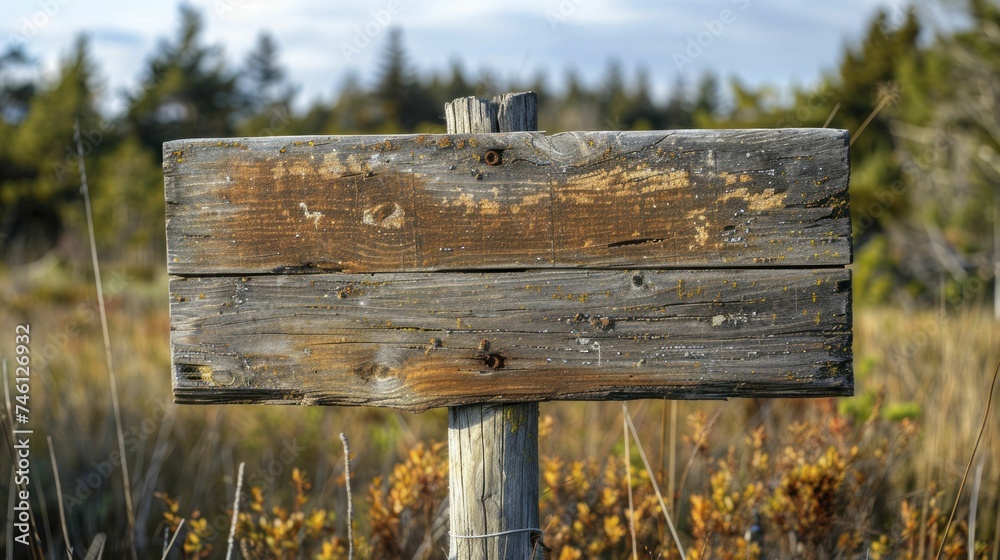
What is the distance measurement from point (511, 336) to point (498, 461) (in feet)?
0.95

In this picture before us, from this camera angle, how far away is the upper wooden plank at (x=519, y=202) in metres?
1.54

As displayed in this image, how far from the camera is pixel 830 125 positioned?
8.58 meters

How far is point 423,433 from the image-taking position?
441 centimetres

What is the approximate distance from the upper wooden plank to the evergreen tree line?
652mm

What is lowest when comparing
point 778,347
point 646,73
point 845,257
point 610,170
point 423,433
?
point 423,433

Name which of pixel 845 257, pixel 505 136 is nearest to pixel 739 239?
pixel 845 257

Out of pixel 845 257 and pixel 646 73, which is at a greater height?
pixel 646 73

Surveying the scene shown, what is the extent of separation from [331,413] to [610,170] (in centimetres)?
330

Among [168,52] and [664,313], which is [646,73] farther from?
[664,313]

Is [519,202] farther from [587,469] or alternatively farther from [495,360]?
[587,469]

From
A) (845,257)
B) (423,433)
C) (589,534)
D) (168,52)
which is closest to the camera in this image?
(845,257)

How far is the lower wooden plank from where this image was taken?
156cm

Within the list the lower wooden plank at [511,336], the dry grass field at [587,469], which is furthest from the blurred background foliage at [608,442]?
the lower wooden plank at [511,336]

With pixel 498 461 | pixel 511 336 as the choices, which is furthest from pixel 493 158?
pixel 498 461
